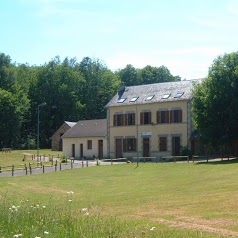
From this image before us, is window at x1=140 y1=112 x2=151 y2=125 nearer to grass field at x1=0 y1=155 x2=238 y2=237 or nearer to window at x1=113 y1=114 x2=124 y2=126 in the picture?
window at x1=113 y1=114 x2=124 y2=126

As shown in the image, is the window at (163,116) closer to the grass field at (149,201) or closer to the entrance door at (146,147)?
the entrance door at (146,147)

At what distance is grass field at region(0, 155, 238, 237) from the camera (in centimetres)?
1372

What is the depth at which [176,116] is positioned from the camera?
186 feet

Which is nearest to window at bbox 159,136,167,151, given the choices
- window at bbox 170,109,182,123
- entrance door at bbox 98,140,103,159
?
window at bbox 170,109,182,123

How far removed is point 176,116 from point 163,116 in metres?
1.65

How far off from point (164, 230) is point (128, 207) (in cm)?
580

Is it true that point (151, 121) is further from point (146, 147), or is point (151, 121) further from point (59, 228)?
point (59, 228)

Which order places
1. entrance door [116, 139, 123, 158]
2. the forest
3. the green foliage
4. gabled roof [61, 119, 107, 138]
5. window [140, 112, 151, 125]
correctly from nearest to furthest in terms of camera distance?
1. window [140, 112, 151, 125]
2. entrance door [116, 139, 123, 158]
3. gabled roof [61, 119, 107, 138]
4. the forest
5. the green foliage

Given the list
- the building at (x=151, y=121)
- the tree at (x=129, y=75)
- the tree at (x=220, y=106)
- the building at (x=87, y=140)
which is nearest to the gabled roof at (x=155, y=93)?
the building at (x=151, y=121)

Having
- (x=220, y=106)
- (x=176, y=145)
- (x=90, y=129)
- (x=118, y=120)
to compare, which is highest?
(x=220, y=106)

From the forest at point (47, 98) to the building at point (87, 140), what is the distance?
2204 centimetres

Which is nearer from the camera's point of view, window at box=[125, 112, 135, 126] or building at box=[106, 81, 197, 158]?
building at box=[106, 81, 197, 158]

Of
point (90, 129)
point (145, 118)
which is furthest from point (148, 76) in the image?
point (145, 118)

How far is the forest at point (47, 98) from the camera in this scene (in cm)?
8706
